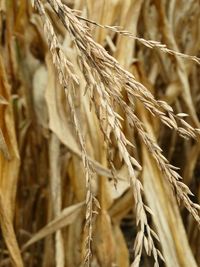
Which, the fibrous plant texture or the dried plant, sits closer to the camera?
the dried plant

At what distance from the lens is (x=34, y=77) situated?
902 mm

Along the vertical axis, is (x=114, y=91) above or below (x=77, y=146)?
above

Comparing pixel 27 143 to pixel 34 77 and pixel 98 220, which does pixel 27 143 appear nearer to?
pixel 34 77

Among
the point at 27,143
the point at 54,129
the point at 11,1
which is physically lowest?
the point at 27,143

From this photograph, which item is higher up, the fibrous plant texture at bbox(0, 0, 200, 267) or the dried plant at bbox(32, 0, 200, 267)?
the dried plant at bbox(32, 0, 200, 267)

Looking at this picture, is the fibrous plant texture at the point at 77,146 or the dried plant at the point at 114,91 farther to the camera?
the fibrous plant texture at the point at 77,146

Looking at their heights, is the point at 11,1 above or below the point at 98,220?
above

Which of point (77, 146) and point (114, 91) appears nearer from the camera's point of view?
point (114, 91)

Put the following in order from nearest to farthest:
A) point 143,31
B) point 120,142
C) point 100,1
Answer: point 120,142 → point 100,1 → point 143,31

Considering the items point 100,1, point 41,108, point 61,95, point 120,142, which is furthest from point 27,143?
point 120,142

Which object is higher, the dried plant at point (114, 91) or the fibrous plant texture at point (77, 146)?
the dried plant at point (114, 91)

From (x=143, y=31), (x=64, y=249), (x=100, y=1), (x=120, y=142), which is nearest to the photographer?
(x=120, y=142)

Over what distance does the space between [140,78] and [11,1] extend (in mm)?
215

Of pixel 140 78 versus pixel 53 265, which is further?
pixel 53 265
